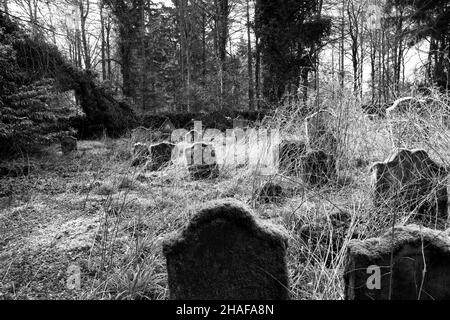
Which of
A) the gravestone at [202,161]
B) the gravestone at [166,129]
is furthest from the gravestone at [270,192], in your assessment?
the gravestone at [166,129]

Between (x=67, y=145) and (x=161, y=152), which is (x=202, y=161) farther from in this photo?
(x=67, y=145)

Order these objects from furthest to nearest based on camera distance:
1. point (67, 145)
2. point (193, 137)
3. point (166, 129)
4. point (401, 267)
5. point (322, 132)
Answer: point (166, 129) → point (193, 137) → point (67, 145) → point (322, 132) → point (401, 267)

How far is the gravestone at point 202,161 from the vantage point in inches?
175

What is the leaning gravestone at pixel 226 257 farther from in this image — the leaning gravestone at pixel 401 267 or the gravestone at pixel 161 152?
the gravestone at pixel 161 152

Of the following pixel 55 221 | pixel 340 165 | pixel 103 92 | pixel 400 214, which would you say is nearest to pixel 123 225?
pixel 55 221

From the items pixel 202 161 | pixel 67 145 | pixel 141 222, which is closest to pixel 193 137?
pixel 67 145

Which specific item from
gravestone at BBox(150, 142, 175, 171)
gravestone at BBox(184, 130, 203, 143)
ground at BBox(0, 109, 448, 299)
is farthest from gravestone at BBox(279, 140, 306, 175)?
gravestone at BBox(184, 130, 203, 143)

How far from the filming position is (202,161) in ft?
15.2

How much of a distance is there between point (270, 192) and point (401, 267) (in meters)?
1.76

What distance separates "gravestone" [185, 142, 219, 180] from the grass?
12cm

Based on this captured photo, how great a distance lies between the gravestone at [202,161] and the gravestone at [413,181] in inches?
86.9

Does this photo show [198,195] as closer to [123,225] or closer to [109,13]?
[123,225]
